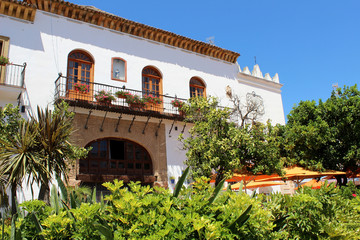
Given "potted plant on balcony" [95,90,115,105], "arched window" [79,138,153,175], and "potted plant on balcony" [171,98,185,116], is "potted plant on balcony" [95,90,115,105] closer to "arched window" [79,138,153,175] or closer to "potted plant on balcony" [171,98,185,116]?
"arched window" [79,138,153,175]

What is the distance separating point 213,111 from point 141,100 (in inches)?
146

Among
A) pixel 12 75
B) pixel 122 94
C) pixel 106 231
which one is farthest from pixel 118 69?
pixel 106 231

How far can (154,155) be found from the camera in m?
14.0

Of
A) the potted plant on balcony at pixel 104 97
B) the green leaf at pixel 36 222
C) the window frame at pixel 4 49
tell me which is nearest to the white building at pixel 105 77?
the window frame at pixel 4 49

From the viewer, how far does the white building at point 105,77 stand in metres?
12.0

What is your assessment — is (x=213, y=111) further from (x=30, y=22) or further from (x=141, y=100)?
(x=30, y=22)

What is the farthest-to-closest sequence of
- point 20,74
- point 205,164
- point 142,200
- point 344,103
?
point 344,103, point 20,74, point 205,164, point 142,200

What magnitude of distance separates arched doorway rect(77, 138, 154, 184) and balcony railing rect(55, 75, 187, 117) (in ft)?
4.97

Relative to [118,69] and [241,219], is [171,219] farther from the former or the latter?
[118,69]

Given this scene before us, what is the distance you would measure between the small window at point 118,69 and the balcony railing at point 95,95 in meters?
0.72

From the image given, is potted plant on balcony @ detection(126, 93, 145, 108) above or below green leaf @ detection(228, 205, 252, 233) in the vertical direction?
above

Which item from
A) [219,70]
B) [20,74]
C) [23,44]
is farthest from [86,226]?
[219,70]

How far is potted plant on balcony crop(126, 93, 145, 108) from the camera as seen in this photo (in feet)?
43.4

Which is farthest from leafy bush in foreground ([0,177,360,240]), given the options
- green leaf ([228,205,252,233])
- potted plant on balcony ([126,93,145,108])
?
potted plant on balcony ([126,93,145,108])
